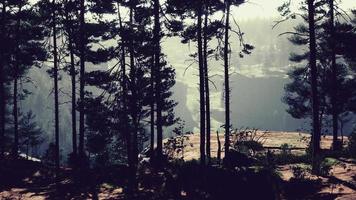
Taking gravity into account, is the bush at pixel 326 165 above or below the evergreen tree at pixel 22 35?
below

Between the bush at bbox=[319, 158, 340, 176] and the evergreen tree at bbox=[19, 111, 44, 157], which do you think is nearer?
the bush at bbox=[319, 158, 340, 176]

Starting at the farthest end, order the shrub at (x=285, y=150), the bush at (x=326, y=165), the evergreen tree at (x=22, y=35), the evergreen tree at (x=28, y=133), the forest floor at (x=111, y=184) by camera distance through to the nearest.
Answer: the evergreen tree at (x=28, y=133) → the evergreen tree at (x=22, y=35) → the shrub at (x=285, y=150) → the bush at (x=326, y=165) → the forest floor at (x=111, y=184)

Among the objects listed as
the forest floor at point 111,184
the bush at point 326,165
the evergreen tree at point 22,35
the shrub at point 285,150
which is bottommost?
Result: the forest floor at point 111,184

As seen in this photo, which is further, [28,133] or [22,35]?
[28,133]

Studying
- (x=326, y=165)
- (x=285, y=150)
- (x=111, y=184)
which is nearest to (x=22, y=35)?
(x=111, y=184)

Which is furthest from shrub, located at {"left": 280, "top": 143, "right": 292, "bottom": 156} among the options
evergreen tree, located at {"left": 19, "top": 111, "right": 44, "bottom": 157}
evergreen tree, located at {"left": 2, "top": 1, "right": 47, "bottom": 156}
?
evergreen tree, located at {"left": 19, "top": 111, "right": 44, "bottom": 157}

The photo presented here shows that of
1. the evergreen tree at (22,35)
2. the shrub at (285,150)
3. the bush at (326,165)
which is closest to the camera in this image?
the bush at (326,165)

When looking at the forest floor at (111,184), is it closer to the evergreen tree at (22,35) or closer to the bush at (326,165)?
the bush at (326,165)

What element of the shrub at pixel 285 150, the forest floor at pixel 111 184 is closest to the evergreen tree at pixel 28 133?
the forest floor at pixel 111 184

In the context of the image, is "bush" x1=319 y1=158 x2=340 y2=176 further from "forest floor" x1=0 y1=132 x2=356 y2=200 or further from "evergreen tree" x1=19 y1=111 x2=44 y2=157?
"evergreen tree" x1=19 y1=111 x2=44 y2=157

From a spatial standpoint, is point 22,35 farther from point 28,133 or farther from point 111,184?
point 28,133

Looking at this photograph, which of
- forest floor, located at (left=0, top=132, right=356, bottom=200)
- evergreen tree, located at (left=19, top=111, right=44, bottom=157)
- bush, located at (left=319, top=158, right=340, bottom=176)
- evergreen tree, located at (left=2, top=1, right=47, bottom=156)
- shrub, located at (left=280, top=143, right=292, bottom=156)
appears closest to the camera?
forest floor, located at (left=0, top=132, right=356, bottom=200)

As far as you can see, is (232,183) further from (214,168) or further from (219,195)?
(214,168)

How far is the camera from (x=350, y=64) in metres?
42.9
